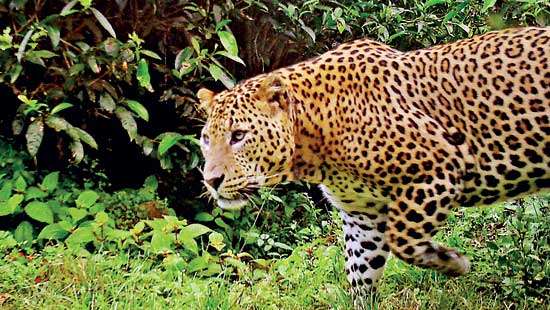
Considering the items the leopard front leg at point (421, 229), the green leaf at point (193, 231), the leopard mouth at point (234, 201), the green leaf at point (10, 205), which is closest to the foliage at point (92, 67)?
the green leaf at point (10, 205)

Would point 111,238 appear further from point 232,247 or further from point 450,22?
point 450,22

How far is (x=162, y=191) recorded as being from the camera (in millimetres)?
Result: 7207

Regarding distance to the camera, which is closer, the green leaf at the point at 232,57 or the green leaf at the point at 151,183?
the green leaf at the point at 232,57

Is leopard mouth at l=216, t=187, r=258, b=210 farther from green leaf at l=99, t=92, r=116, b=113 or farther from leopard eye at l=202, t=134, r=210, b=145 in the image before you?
green leaf at l=99, t=92, r=116, b=113

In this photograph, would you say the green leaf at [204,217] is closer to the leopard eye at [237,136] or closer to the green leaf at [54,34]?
the green leaf at [54,34]

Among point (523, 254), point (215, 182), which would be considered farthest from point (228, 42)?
point (523, 254)

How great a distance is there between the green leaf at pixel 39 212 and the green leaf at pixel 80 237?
0.86ft

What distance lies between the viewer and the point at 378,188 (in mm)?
4758

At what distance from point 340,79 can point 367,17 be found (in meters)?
3.10

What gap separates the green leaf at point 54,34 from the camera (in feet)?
19.4

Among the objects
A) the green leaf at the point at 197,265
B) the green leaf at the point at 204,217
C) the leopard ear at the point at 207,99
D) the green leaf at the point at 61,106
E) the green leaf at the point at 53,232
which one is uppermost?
the leopard ear at the point at 207,99

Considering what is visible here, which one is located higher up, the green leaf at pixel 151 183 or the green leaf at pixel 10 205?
the green leaf at pixel 10 205

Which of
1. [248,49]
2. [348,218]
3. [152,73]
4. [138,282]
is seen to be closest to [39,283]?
[138,282]

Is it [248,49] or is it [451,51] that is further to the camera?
[248,49]
